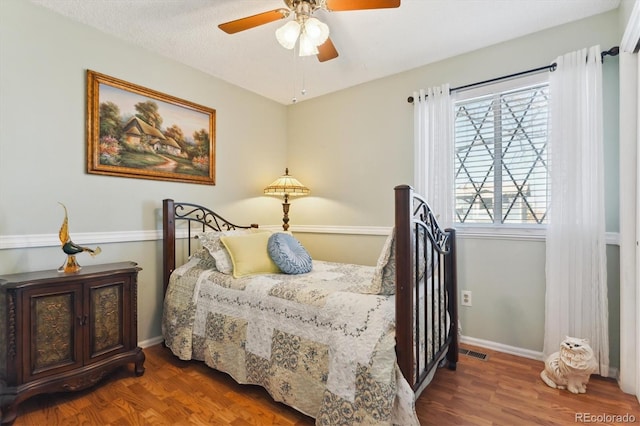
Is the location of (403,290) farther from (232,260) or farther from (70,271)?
(70,271)

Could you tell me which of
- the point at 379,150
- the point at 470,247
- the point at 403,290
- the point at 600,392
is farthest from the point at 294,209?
the point at 600,392

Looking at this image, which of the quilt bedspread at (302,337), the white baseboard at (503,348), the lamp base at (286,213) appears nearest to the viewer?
the quilt bedspread at (302,337)

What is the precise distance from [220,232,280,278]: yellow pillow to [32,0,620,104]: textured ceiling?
157 cm

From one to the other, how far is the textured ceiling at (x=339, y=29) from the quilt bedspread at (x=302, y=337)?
1.80 metres

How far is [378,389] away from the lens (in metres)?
1.39

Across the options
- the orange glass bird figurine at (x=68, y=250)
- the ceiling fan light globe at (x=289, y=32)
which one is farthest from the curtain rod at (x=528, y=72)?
the orange glass bird figurine at (x=68, y=250)

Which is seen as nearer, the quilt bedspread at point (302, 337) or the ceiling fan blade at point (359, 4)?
the quilt bedspread at point (302, 337)

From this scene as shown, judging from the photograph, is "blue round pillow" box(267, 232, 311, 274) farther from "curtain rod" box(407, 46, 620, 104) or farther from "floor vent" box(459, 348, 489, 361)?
"curtain rod" box(407, 46, 620, 104)

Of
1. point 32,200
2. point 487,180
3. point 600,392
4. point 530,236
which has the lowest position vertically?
point 600,392

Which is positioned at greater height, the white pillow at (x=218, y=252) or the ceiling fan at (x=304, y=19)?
the ceiling fan at (x=304, y=19)

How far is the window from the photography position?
242cm

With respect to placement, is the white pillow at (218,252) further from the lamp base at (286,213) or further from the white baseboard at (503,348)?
the white baseboard at (503,348)

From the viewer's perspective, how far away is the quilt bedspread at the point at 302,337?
56.1 inches

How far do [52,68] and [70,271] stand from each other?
138cm
